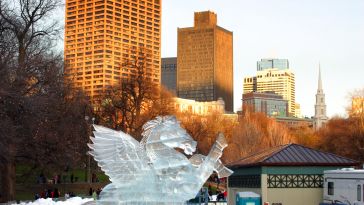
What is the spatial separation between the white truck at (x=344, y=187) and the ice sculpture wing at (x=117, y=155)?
29.6ft

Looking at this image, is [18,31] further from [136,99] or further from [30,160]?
[136,99]

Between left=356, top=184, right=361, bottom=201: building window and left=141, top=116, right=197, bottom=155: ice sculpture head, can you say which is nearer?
left=141, top=116, right=197, bottom=155: ice sculpture head

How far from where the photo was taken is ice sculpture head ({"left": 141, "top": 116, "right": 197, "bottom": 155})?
905 inches

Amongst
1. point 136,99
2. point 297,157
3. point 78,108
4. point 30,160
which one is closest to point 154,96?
point 136,99

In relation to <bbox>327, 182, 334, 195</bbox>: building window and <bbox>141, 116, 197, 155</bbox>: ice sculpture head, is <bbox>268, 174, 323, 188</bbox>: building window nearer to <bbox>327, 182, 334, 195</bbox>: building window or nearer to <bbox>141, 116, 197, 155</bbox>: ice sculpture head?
<bbox>327, 182, 334, 195</bbox>: building window

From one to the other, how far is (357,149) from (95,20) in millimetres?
138726

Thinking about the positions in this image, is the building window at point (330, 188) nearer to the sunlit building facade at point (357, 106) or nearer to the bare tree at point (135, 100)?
the bare tree at point (135, 100)

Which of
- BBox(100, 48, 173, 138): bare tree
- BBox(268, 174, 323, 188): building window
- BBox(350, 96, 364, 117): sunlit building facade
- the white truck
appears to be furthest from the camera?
BBox(350, 96, 364, 117): sunlit building facade

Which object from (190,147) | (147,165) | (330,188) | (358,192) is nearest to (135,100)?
(330,188)

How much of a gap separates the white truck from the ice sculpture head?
24.9ft

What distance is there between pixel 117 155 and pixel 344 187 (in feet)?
34.3

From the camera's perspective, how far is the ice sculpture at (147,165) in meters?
23.0

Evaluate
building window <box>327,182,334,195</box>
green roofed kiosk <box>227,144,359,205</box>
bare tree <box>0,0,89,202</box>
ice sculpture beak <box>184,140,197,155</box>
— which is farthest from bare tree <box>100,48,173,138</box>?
ice sculpture beak <box>184,140,197,155</box>

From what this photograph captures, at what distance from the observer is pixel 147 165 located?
23.1 metres
